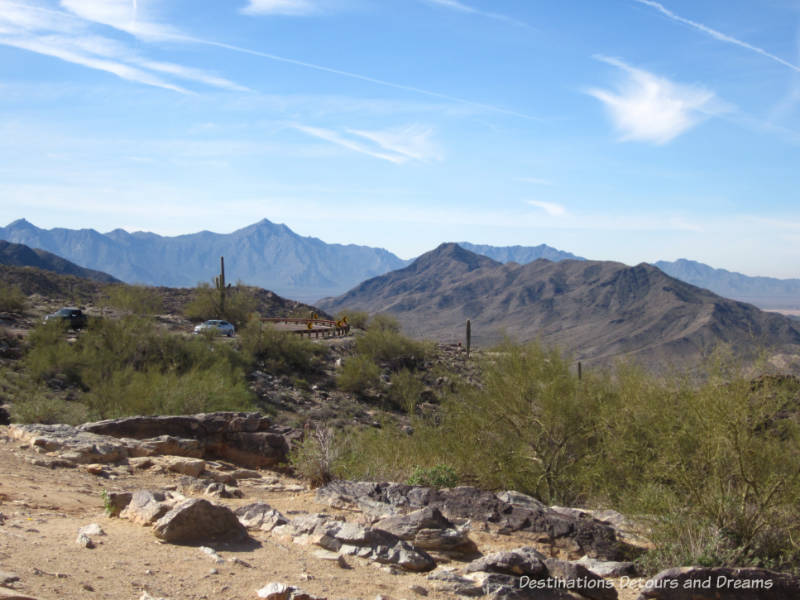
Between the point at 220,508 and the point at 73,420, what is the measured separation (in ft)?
33.1

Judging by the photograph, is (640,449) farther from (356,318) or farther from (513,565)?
(356,318)

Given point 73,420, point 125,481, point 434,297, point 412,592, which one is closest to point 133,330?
point 73,420

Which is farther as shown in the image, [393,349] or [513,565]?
[393,349]

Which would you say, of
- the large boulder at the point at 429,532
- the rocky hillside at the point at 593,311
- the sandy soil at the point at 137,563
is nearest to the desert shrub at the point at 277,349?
the sandy soil at the point at 137,563

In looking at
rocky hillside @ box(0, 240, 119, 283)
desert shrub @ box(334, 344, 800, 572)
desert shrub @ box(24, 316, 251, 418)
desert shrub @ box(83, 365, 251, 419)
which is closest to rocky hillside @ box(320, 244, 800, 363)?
rocky hillside @ box(0, 240, 119, 283)

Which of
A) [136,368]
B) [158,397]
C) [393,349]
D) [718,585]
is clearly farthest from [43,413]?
[393,349]

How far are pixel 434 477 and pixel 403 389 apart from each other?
73.7ft

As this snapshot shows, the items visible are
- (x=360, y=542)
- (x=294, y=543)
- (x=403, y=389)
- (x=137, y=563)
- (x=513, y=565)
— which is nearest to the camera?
(x=137, y=563)

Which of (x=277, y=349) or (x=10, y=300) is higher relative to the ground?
(x=10, y=300)

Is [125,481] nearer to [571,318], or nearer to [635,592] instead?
[635,592]

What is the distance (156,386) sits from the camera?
19.3 meters

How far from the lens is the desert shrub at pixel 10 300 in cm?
3881

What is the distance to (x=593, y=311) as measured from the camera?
5999 inches

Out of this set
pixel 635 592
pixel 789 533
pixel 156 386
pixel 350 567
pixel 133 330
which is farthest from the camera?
pixel 133 330
